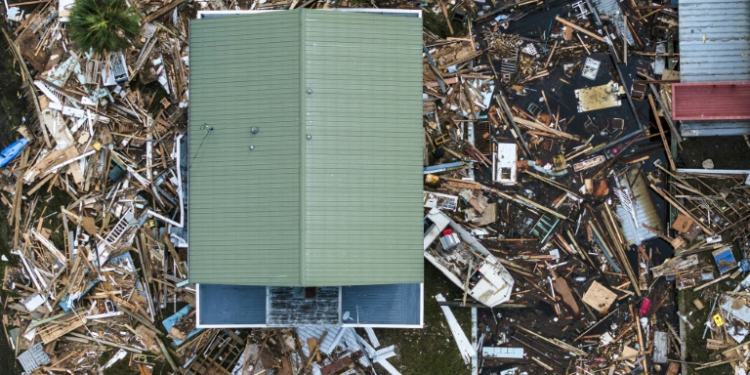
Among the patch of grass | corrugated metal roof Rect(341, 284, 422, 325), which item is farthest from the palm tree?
the patch of grass

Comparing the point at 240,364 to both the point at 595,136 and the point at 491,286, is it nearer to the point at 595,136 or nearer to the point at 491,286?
the point at 491,286

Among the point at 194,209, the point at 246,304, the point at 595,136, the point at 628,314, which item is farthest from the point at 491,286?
the point at 194,209

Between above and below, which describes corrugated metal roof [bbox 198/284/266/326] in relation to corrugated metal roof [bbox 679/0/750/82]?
below

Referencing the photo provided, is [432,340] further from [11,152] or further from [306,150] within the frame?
[11,152]

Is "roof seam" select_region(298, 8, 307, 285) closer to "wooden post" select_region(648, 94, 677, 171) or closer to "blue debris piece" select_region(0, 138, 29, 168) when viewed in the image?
"blue debris piece" select_region(0, 138, 29, 168)

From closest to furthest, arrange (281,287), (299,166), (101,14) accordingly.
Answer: (299,166), (281,287), (101,14)

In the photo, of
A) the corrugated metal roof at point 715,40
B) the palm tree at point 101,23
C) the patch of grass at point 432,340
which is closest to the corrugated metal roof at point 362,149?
the patch of grass at point 432,340

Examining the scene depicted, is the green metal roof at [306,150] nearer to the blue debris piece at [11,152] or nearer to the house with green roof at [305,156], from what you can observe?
the house with green roof at [305,156]
